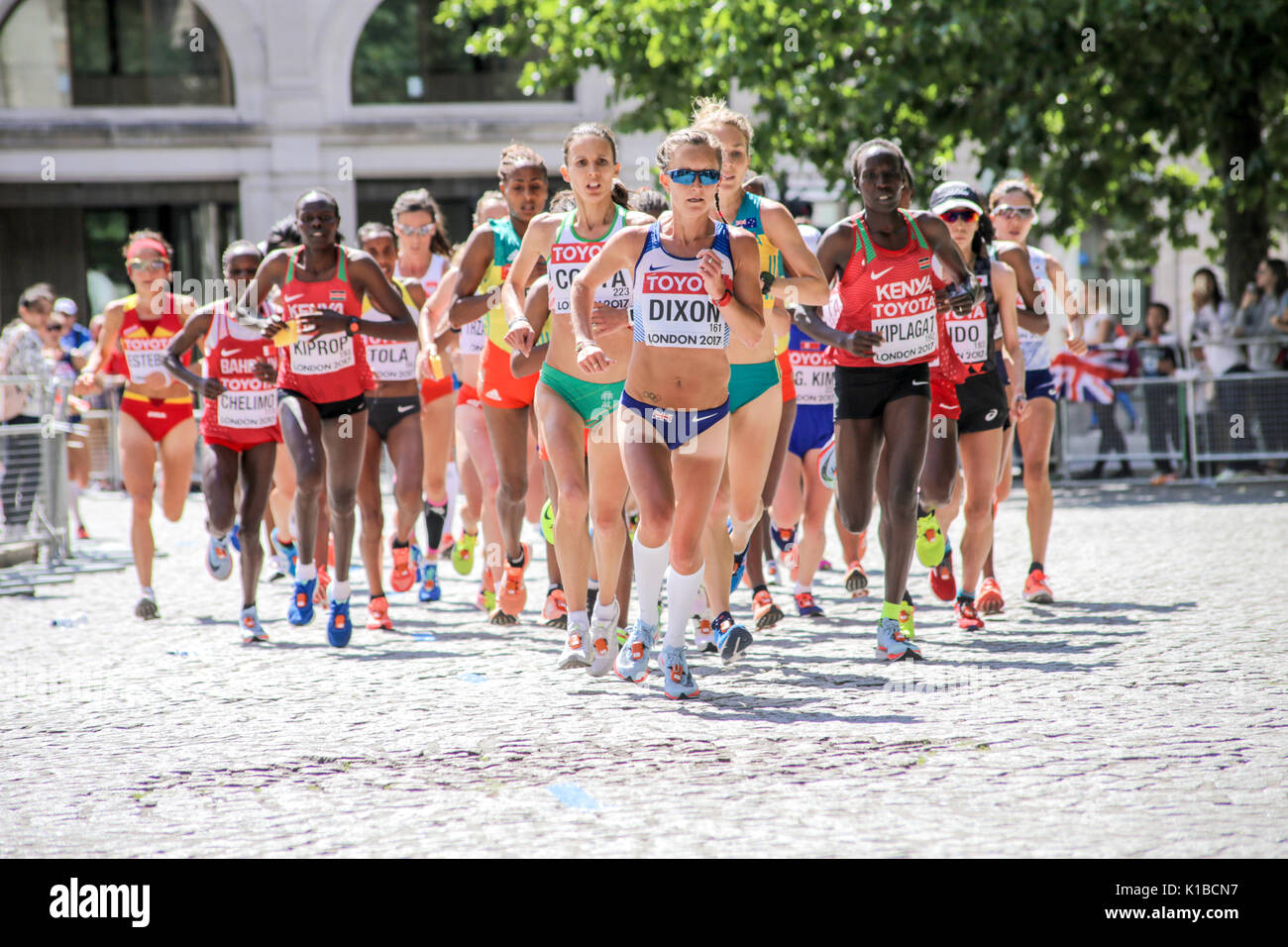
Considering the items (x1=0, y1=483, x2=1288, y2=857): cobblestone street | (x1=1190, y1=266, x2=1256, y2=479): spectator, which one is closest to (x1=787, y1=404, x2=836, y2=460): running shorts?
(x1=0, y1=483, x2=1288, y2=857): cobblestone street

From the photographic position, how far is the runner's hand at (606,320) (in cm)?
667

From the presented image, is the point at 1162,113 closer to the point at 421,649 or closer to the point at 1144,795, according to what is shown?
the point at 421,649

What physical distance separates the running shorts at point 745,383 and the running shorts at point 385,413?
10.1 ft

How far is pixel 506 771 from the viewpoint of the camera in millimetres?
5516

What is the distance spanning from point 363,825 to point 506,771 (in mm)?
757

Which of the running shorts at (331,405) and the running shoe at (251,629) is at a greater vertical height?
the running shorts at (331,405)

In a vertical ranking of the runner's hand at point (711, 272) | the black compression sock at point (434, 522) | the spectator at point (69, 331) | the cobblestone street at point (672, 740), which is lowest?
the cobblestone street at point (672, 740)

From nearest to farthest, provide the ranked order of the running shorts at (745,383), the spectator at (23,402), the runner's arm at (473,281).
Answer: the running shorts at (745,383) < the runner's arm at (473,281) < the spectator at (23,402)

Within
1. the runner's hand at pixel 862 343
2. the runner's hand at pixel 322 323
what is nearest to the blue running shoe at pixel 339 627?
the runner's hand at pixel 322 323

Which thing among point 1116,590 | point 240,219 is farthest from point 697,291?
point 240,219

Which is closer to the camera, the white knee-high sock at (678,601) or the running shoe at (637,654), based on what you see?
the white knee-high sock at (678,601)

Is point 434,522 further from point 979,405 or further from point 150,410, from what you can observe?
point 979,405

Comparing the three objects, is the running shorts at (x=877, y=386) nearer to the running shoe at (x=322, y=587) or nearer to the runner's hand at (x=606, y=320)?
the runner's hand at (x=606, y=320)

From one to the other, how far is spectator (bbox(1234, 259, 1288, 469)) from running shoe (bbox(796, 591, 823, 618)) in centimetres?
865
